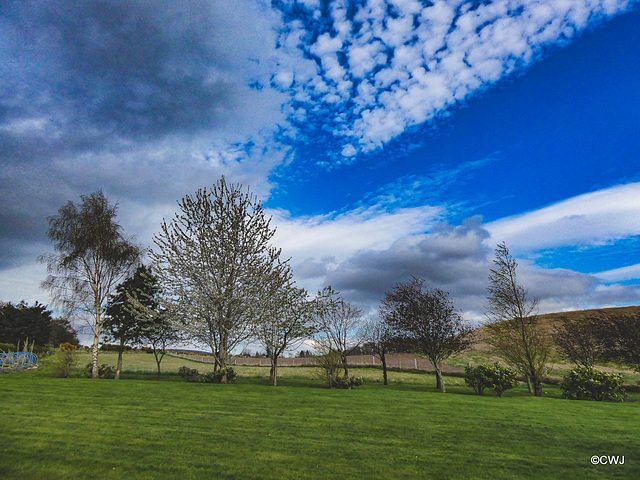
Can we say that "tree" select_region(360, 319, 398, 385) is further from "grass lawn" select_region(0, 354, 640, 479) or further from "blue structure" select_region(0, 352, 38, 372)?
"blue structure" select_region(0, 352, 38, 372)

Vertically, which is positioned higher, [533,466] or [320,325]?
[320,325]

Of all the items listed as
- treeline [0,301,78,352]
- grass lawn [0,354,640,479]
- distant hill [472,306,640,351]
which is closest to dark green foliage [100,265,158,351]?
grass lawn [0,354,640,479]

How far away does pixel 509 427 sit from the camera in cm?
1024

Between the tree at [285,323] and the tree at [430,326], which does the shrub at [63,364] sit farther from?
the tree at [430,326]

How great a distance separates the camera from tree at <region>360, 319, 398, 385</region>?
33.5m

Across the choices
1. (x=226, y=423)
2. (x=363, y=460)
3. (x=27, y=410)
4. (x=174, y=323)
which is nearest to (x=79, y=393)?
(x=27, y=410)

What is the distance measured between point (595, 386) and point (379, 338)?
1864 cm

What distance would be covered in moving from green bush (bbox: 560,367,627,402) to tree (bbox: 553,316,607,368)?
65.5ft

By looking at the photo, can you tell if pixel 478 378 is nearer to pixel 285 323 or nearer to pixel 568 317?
pixel 285 323

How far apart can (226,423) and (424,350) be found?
22.8m

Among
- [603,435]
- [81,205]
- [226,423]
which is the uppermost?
[81,205]

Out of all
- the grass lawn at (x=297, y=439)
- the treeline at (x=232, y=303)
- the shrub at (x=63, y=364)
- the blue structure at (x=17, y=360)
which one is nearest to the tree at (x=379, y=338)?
the treeline at (x=232, y=303)

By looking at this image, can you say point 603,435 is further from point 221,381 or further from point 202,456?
point 221,381

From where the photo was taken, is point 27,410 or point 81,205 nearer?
point 27,410
